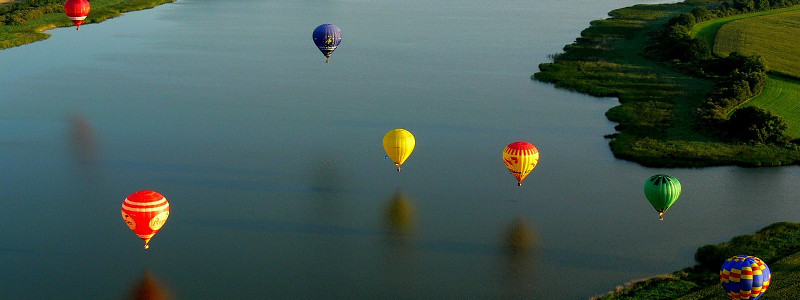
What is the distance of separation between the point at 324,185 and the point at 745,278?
12.6 metres

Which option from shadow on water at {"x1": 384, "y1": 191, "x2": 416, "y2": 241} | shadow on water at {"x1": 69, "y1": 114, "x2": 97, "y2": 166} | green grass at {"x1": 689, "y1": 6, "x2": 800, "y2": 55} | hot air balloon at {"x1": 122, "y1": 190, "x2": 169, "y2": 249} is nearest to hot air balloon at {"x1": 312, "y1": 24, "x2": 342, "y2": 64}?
shadow on water at {"x1": 69, "y1": 114, "x2": 97, "y2": 166}

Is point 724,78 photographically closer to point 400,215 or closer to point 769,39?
point 769,39

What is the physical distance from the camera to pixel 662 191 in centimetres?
2378

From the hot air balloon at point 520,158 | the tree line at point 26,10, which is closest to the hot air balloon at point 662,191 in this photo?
the hot air balloon at point 520,158

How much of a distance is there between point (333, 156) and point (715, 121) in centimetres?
1375

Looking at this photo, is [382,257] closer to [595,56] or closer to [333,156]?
[333,156]

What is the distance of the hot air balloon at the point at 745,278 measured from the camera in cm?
1834

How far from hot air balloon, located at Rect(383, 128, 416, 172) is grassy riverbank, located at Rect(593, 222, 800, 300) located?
9063 millimetres

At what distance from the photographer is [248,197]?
26.0 m

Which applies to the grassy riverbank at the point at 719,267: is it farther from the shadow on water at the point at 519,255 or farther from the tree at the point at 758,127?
the tree at the point at 758,127

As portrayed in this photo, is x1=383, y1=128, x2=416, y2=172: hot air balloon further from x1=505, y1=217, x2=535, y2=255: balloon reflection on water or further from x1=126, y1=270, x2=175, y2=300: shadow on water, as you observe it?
x1=126, y1=270, x2=175, y2=300: shadow on water

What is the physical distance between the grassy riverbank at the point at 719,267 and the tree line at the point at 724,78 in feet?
27.2

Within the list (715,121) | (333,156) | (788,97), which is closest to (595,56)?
(788,97)

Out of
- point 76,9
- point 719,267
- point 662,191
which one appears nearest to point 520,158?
point 662,191
